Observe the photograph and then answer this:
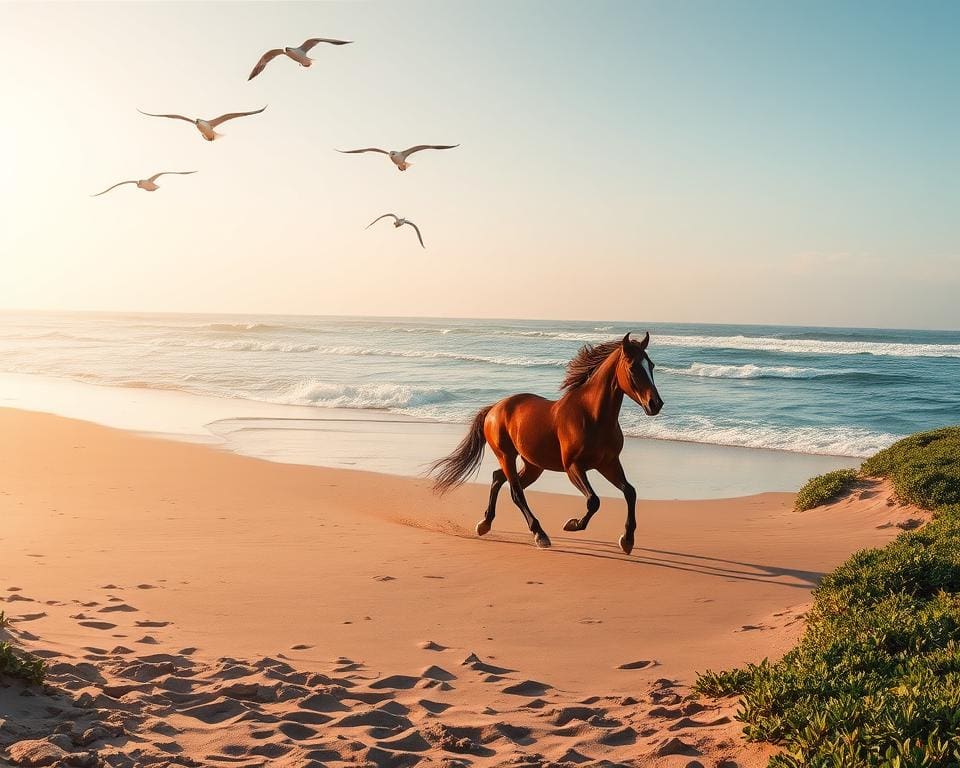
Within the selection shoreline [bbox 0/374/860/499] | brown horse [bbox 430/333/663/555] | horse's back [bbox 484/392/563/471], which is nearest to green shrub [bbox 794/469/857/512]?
shoreline [bbox 0/374/860/499]

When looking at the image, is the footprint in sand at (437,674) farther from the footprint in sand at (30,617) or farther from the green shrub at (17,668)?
the footprint in sand at (30,617)

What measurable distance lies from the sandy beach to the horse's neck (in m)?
1.41

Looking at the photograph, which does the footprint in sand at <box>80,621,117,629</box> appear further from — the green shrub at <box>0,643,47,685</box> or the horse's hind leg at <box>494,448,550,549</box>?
the horse's hind leg at <box>494,448,550,549</box>

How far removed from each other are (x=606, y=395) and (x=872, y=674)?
436 cm

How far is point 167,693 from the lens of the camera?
14.1ft

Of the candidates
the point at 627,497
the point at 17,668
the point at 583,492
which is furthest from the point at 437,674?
the point at 627,497

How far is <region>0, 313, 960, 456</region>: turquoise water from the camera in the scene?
2012cm

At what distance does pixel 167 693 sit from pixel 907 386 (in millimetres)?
31651

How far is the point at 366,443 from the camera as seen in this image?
16.1m

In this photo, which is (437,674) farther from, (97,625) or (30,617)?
(30,617)

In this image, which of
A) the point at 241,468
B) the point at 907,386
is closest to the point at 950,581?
the point at 241,468

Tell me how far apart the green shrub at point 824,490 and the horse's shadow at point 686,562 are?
286 centimetres

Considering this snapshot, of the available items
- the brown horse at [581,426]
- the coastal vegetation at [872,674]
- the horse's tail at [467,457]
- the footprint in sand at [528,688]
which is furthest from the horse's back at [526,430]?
the footprint in sand at [528,688]

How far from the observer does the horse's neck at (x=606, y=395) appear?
787 cm
